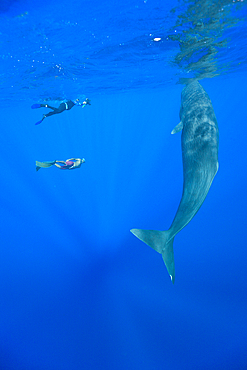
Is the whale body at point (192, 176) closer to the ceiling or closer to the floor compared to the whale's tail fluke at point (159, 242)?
closer to the ceiling

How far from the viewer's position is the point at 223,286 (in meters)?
8.70

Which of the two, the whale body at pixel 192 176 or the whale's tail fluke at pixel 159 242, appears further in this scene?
the whale's tail fluke at pixel 159 242

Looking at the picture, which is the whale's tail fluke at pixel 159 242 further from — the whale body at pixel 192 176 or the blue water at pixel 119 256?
the blue water at pixel 119 256

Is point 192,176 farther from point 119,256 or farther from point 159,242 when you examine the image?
point 119,256

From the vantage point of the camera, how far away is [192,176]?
2.71 meters

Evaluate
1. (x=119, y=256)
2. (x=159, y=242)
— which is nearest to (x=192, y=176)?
(x=159, y=242)

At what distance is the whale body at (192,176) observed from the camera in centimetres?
256

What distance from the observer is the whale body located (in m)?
2.56

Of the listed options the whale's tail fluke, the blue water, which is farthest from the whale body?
the blue water

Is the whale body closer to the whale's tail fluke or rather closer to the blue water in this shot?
the whale's tail fluke

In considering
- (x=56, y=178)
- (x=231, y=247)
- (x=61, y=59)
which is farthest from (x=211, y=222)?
(x=56, y=178)

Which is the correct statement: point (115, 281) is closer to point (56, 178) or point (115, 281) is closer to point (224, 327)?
point (224, 327)

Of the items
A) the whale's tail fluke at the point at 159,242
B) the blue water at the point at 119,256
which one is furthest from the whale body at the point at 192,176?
the blue water at the point at 119,256

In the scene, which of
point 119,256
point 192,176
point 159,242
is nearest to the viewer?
point 192,176
